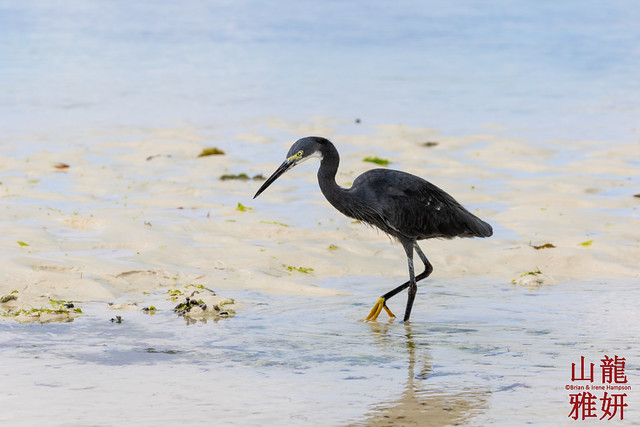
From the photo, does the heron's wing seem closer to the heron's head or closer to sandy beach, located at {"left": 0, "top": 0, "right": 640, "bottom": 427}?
the heron's head

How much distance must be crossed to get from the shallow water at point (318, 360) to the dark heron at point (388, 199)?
0.61 meters

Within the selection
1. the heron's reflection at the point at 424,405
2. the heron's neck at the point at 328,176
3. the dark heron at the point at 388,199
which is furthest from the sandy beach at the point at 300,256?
the heron's neck at the point at 328,176

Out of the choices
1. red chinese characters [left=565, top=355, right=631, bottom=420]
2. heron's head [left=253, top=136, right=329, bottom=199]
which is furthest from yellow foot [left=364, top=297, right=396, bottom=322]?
red chinese characters [left=565, top=355, right=631, bottom=420]

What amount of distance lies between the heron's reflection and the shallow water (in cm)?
2

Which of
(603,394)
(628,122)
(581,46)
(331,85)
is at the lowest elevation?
(603,394)

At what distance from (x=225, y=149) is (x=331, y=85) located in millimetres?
9601

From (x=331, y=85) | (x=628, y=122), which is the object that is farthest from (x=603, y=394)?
(x=331, y=85)

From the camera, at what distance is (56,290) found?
315 inches

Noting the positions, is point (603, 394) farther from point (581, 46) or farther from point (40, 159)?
point (581, 46)

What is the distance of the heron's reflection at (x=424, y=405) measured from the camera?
5.22m

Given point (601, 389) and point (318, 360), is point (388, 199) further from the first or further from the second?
point (601, 389)

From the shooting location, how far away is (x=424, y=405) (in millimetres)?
5488

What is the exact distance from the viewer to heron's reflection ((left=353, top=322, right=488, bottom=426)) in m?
5.22

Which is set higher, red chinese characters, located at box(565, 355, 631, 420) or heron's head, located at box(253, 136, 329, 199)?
heron's head, located at box(253, 136, 329, 199)
